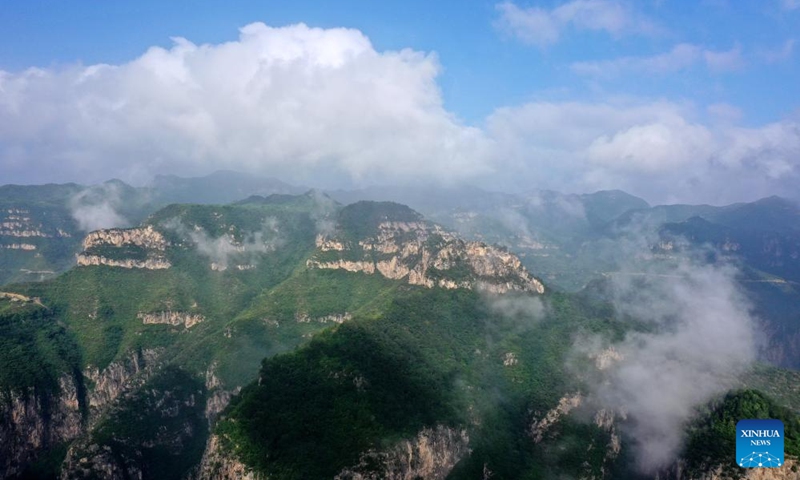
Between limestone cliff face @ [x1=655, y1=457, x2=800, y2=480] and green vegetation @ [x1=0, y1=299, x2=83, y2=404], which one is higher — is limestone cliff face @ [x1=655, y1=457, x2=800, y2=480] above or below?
below

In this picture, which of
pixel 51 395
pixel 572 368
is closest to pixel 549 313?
pixel 572 368

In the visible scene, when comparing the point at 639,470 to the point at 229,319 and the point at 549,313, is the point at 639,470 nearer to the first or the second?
the point at 549,313

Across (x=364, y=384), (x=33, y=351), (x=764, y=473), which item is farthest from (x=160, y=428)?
(x=764, y=473)

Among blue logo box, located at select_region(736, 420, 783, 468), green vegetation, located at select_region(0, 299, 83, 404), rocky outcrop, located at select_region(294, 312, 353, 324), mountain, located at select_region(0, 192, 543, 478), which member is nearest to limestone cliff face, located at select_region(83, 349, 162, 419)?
mountain, located at select_region(0, 192, 543, 478)

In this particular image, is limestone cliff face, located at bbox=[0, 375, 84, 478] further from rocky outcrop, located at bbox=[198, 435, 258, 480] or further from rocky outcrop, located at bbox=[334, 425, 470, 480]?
rocky outcrop, located at bbox=[334, 425, 470, 480]

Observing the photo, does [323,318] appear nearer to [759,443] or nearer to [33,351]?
[33,351]

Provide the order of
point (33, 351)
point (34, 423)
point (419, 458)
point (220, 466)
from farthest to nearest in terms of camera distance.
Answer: point (33, 351) < point (34, 423) < point (419, 458) < point (220, 466)

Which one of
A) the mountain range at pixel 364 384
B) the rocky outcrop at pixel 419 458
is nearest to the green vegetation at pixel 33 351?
the mountain range at pixel 364 384
